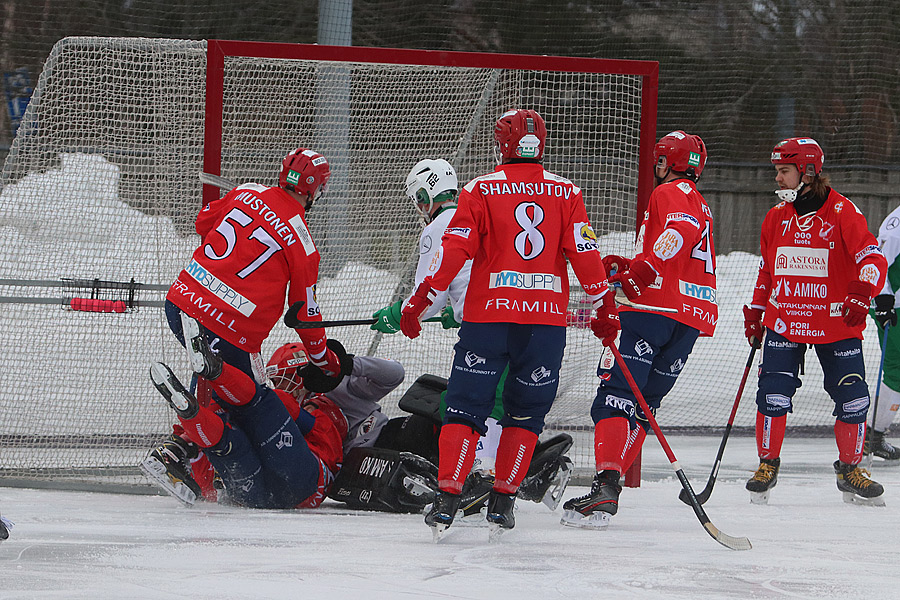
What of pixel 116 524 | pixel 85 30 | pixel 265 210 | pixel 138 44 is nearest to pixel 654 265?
pixel 265 210

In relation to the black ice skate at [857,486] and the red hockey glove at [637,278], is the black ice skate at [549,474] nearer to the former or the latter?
the red hockey glove at [637,278]

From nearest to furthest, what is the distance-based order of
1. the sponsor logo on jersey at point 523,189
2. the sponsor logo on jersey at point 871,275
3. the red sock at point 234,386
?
1. the sponsor logo on jersey at point 523,189
2. the red sock at point 234,386
3. the sponsor logo on jersey at point 871,275

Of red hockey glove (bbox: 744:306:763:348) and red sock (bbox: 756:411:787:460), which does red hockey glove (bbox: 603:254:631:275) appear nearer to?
red hockey glove (bbox: 744:306:763:348)

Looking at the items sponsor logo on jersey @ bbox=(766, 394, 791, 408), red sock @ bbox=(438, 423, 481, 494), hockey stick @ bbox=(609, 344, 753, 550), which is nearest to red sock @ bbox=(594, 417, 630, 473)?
hockey stick @ bbox=(609, 344, 753, 550)

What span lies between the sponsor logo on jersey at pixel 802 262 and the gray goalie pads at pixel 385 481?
1.77 m

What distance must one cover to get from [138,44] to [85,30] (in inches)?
230

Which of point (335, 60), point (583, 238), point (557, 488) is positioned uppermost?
point (335, 60)

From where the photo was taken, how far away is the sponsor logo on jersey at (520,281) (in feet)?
11.0

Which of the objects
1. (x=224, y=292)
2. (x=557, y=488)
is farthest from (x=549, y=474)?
(x=224, y=292)

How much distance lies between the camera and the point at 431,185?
4.02m

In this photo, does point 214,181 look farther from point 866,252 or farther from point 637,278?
point 866,252

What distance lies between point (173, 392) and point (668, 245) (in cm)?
183

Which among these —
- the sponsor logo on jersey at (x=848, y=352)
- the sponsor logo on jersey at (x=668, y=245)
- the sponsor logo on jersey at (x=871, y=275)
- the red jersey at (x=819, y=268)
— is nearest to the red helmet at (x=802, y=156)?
the red jersey at (x=819, y=268)

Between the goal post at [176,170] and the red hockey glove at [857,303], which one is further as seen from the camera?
the goal post at [176,170]
